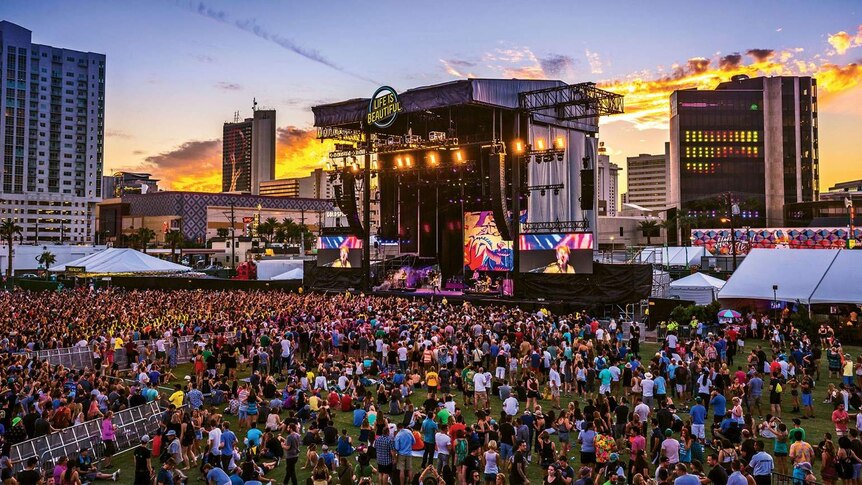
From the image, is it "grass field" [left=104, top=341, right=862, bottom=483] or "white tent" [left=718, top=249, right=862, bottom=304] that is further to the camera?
"white tent" [left=718, top=249, right=862, bottom=304]

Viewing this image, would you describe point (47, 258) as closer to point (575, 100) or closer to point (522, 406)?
point (575, 100)

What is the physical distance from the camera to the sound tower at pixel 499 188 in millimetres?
36188

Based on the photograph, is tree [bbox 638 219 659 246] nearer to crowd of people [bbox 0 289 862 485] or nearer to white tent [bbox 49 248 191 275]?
white tent [bbox 49 248 191 275]

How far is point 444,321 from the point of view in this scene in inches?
969

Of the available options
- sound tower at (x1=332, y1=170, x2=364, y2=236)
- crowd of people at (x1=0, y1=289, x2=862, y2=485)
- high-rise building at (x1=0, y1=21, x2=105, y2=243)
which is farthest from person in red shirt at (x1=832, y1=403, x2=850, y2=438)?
high-rise building at (x1=0, y1=21, x2=105, y2=243)

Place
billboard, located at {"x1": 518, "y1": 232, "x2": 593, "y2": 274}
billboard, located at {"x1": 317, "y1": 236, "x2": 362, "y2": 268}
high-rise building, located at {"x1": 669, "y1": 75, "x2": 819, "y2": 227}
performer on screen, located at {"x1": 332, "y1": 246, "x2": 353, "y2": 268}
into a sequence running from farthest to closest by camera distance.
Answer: high-rise building, located at {"x1": 669, "y1": 75, "x2": 819, "y2": 227}
performer on screen, located at {"x1": 332, "y1": 246, "x2": 353, "y2": 268}
billboard, located at {"x1": 317, "y1": 236, "x2": 362, "y2": 268}
billboard, located at {"x1": 518, "y1": 232, "x2": 593, "y2": 274}

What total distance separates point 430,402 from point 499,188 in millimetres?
24473

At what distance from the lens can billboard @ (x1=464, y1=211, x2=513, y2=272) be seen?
3997cm

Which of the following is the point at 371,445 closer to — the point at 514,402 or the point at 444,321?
the point at 514,402

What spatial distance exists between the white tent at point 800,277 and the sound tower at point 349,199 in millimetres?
23897

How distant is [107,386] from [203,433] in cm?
332

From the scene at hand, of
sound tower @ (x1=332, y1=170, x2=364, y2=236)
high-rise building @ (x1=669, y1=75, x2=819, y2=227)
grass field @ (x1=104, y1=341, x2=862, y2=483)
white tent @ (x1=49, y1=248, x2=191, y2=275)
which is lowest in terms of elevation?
grass field @ (x1=104, y1=341, x2=862, y2=483)

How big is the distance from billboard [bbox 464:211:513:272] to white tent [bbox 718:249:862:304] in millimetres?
13668

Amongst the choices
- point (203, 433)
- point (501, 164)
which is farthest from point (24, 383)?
point (501, 164)
